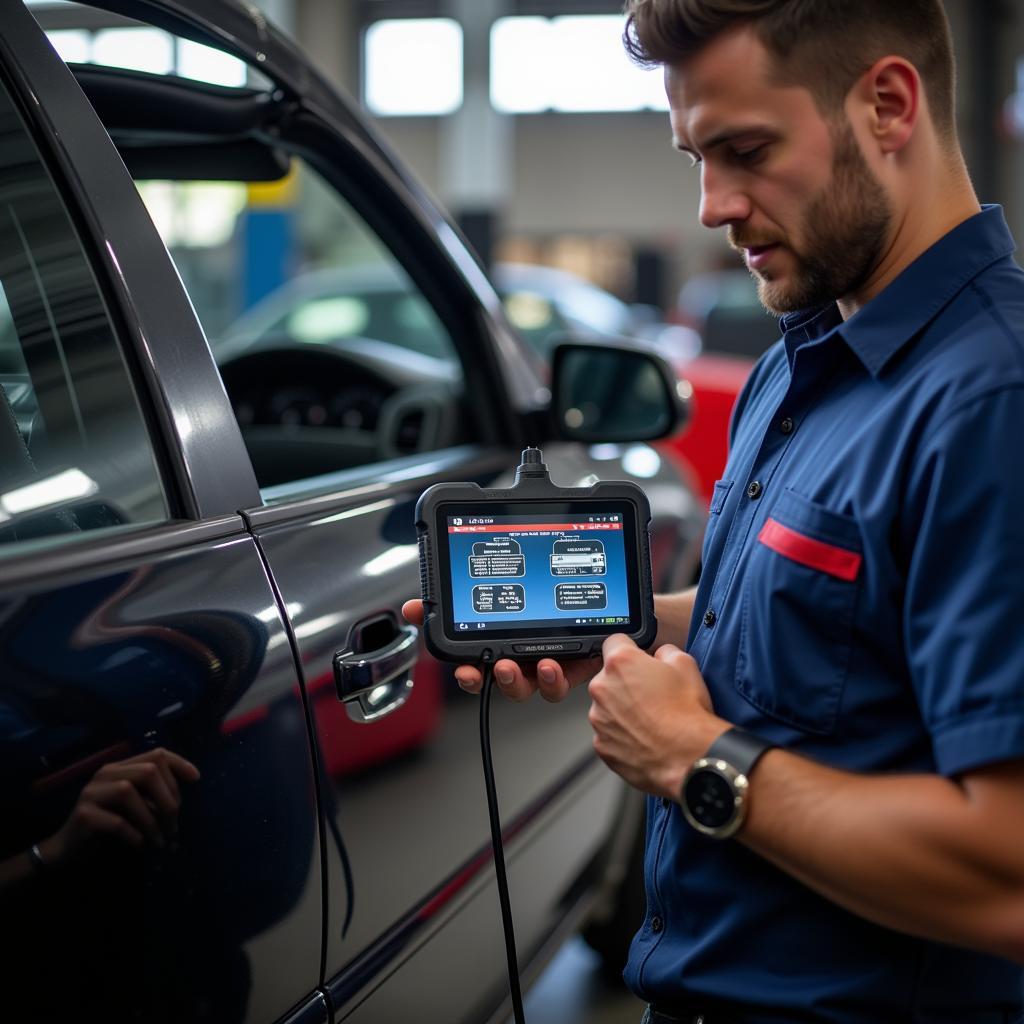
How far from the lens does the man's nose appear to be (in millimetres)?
1245

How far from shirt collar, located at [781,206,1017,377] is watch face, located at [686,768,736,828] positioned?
41 centimetres

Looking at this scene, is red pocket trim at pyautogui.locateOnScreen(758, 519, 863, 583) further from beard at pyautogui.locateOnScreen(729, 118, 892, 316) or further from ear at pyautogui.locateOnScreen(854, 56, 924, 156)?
ear at pyautogui.locateOnScreen(854, 56, 924, 156)

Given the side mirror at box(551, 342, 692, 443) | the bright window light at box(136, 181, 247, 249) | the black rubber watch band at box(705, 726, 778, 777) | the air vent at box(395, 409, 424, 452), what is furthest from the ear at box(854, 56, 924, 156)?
the bright window light at box(136, 181, 247, 249)

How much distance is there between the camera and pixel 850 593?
1136mm

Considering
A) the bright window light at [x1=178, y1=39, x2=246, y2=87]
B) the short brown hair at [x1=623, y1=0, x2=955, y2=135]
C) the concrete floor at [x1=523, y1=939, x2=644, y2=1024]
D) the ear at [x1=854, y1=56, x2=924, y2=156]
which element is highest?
the bright window light at [x1=178, y1=39, x2=246, y2=87]

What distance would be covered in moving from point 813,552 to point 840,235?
0.31 meters

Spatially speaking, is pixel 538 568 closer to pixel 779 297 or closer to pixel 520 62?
pixel 779 297

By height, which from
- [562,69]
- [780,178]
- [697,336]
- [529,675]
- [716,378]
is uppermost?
[562,69]

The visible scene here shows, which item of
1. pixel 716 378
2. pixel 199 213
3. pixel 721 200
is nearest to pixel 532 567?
pixel 721 200

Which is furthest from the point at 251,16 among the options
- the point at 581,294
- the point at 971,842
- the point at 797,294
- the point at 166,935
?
the point at 581,294

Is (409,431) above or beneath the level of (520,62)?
beneath

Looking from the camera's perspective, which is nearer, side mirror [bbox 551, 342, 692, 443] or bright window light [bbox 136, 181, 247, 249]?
side mirror [bbox 551, 342, 692, 443]

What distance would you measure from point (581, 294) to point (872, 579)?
11199 millimetres

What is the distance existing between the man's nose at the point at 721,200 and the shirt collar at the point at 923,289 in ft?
0.51
